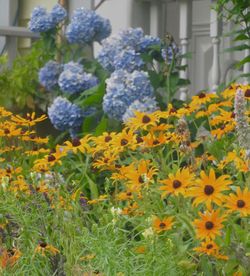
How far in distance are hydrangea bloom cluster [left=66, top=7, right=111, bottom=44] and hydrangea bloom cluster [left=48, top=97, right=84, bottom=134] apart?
1.48 feet

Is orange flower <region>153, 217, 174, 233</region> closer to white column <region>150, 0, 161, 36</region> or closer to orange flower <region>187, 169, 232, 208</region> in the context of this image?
orange flower <region>187, 169, 232, 208</region>

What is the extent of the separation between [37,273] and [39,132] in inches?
117

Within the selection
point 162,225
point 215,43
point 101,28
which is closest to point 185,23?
point 215,43

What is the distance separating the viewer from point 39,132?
17.7 feet

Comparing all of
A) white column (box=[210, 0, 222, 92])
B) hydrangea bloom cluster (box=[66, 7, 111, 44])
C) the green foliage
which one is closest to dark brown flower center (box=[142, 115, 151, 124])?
hydrangea bloom cluster (box=[66, 7, 111, 44])

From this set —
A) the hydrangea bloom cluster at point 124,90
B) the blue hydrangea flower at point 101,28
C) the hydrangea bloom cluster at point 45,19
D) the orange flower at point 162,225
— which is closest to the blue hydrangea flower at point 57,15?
the hydrangea bloom cluster at point 45,19

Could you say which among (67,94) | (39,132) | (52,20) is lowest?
(39,132)

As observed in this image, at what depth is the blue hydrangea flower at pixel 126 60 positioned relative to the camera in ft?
14.1

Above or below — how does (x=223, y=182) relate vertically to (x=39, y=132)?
above

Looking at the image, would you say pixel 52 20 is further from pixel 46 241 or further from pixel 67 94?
pixel 46 241

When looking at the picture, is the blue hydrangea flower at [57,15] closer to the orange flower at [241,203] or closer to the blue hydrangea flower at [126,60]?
the blue hydrangea flower at [126,60]

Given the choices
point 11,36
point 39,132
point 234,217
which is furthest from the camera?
→ point 11,36

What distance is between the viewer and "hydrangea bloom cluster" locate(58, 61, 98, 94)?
4516mm

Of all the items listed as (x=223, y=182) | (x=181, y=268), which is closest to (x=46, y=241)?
(x=181, y=268)
